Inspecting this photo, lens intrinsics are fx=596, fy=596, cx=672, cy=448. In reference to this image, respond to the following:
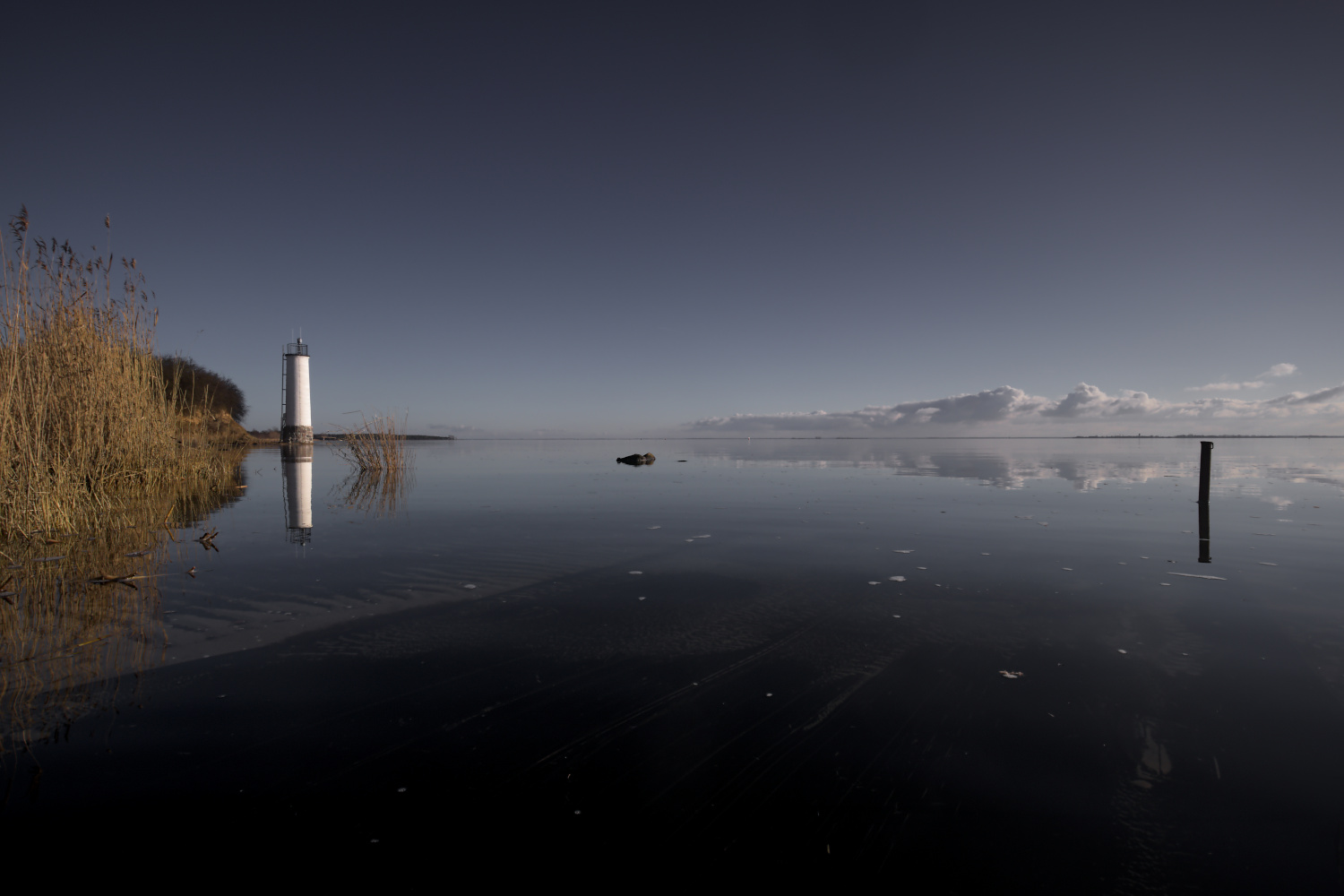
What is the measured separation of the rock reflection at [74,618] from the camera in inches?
94.0

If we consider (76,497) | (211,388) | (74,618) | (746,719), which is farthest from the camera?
(211,388)

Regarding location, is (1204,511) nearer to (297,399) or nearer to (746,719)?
(746,719)

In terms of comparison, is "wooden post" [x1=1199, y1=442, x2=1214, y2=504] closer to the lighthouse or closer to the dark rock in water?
the dark rock in water

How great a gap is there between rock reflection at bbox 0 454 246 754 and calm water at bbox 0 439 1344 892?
118mm

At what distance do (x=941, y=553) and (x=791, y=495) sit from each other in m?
5.27

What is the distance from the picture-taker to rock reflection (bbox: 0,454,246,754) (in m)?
2.39

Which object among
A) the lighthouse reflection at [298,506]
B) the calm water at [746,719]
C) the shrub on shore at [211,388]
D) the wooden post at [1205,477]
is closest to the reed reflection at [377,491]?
the lighthouse reflection at [298,506]

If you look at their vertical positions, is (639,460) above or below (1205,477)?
below

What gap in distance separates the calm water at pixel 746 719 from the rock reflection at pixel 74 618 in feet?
0.39

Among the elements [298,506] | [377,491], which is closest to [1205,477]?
[298,506]

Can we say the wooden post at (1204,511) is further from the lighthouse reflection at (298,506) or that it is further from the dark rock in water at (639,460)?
the dark rock in water at (639,460)

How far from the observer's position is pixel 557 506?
29.9 ft

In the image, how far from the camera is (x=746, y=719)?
236 cm

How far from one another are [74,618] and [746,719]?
12.8 ft
